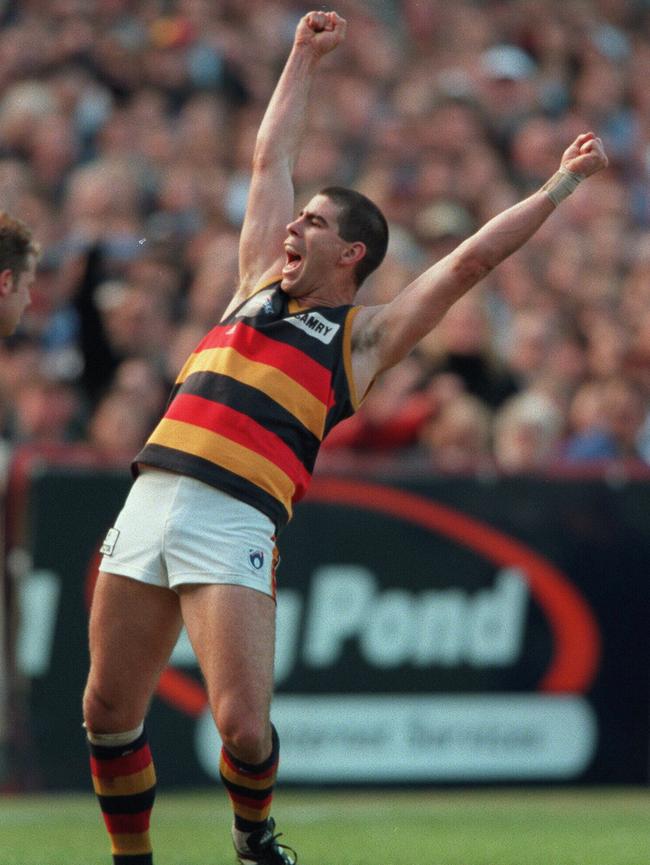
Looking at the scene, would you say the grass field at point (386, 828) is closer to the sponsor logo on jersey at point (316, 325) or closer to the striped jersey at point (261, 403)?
the striped jersey at point (261, 403)

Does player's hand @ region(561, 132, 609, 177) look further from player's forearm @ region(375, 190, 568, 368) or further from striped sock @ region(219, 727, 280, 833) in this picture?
striped sock @ region(219, 727, 280, 833)

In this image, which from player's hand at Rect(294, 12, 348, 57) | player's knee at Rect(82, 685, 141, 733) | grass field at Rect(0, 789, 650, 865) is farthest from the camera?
grass field at Rect(0, 789, 650, 865)

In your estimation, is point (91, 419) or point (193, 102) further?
point (193, 102)

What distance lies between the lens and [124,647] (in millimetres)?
6355

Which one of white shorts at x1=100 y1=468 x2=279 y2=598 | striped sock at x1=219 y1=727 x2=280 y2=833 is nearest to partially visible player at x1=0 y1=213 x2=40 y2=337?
white shorts at x1=100 y1=468 x2=279 y2=598

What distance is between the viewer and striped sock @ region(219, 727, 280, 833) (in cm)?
647

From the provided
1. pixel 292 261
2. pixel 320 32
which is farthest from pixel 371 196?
pixel 292 261

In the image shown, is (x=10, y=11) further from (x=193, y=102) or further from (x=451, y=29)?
(x=451, y=29)

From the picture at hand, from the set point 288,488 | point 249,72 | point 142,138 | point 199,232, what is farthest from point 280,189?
point 249,72

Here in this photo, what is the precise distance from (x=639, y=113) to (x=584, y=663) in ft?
24.3

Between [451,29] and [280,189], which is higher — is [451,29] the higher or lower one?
the higher one

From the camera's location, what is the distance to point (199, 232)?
13141mm

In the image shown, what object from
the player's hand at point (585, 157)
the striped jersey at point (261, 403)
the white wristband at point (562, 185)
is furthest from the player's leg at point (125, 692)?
the player's hand at point (585, 157)

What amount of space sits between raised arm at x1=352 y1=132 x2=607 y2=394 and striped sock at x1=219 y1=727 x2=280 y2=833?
144 centimetres
